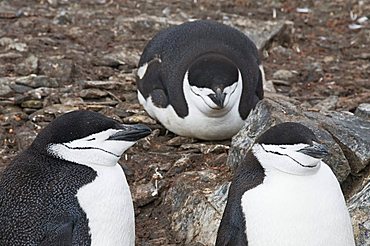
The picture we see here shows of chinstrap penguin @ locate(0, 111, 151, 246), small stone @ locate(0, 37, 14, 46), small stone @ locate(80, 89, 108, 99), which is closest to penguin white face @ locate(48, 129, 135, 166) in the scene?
chinstrap penguin @ locate(0, 111, 151, 246)

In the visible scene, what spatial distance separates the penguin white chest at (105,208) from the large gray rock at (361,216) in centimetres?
126

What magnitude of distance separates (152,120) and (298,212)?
2.92 metres

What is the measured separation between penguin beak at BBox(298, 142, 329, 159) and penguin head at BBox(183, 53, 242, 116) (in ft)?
6.56

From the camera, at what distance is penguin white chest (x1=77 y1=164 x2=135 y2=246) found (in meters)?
4.27

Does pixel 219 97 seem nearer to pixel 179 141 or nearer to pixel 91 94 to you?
pixel 179 141

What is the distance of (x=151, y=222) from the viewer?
5488mm

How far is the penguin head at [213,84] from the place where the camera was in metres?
6.14

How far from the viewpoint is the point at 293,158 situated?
4.18 meters

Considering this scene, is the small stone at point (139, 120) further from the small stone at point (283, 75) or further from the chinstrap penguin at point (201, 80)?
the small stone at point (283, 75)

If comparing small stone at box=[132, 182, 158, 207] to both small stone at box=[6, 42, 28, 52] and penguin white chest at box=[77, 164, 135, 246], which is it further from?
small stone at box=[6, 42, 28, 52]

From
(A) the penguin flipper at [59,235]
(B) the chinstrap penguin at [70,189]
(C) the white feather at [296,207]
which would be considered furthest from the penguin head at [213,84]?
(A) the penguin flipper at [59,235]

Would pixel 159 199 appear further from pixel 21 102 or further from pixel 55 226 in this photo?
pixel 21 102

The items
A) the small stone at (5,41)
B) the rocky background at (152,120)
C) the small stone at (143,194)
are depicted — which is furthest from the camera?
the small stone at (5,41)

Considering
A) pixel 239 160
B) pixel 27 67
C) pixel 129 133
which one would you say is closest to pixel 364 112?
pixel 239 160
